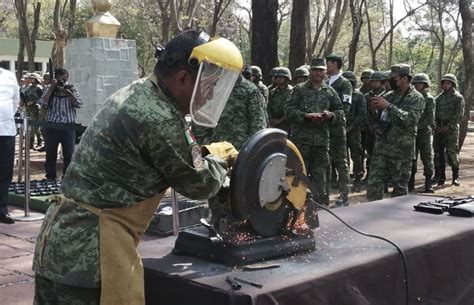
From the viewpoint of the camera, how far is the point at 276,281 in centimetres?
237

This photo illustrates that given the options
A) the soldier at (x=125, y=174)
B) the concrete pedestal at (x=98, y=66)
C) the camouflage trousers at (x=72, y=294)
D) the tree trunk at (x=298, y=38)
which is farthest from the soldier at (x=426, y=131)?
the camouflage trousers at (x=72, y=294)

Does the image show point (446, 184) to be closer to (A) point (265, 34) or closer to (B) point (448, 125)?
(B) point (448, 125)

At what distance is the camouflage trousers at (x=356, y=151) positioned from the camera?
935cm

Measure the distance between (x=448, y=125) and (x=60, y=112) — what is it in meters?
5.88

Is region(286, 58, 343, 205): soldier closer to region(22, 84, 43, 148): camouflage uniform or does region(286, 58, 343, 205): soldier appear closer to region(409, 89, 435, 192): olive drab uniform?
region(409, 89, 435, 192): olive drab uniform

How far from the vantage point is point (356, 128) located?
30.5ft

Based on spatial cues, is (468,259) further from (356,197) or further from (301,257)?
(356,197)

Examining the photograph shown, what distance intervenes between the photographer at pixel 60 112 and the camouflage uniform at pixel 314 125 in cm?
329

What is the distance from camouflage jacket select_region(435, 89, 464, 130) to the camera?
9.65 metres

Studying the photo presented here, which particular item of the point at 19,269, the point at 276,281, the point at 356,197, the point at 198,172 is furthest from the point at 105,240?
the point at 356,197

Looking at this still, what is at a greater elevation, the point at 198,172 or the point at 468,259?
the point at 198,172

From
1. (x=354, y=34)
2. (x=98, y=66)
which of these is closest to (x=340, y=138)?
(x=98, y=66)

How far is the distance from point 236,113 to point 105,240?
374cm

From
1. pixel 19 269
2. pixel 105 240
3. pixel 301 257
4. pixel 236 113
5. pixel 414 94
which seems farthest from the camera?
pixel 414 94
